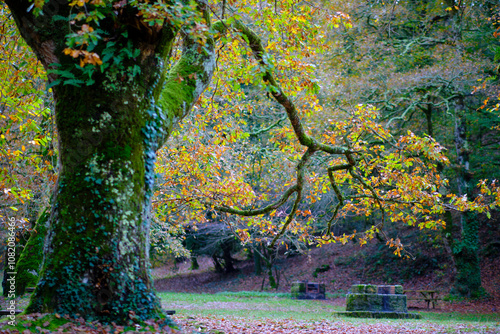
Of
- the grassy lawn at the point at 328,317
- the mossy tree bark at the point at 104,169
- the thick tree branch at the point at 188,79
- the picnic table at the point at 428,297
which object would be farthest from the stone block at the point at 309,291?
the mossy tree bark at the point at 104,169

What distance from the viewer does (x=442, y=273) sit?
57.6ft

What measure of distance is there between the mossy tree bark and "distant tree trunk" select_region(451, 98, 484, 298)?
1386cm

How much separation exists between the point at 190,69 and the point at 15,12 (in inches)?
80.8

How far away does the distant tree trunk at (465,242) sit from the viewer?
1453cm

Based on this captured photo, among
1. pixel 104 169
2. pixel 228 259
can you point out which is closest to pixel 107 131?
pixel 104 169

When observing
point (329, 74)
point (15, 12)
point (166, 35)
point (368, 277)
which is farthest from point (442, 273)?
point (15, 12)

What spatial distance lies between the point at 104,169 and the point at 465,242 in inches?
589

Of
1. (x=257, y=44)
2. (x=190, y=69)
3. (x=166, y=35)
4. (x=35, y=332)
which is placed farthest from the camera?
(x=257, y=44)

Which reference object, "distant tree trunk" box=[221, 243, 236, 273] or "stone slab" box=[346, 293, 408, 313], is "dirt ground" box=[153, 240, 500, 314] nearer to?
"distant tree trunk" box=[221, 243, 236, 273]

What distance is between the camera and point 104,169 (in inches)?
157

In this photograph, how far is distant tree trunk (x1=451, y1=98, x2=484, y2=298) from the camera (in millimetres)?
14531

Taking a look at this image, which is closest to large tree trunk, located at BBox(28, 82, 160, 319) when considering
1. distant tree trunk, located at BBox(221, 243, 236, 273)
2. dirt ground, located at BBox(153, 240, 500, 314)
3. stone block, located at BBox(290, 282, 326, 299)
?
dirt ground, located at BBox(153, 240, 500, 314)

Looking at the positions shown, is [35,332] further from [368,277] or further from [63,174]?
[368,277]

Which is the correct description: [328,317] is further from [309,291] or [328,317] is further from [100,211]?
[100,211]
